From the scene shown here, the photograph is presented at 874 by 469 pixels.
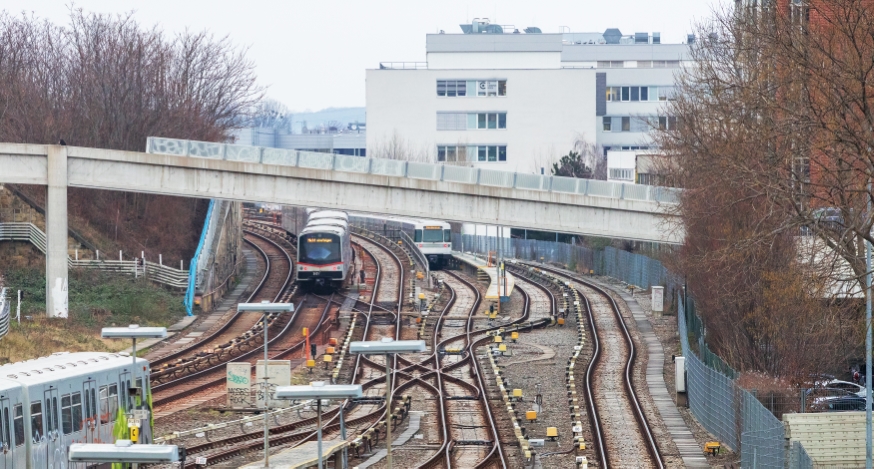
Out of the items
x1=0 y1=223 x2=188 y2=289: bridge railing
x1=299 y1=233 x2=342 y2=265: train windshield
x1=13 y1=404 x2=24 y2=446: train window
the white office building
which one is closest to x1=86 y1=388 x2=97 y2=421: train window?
x1=13 y1=404 x2=24 y2=446: train window

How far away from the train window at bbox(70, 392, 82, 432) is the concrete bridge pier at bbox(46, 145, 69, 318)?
22.3 m

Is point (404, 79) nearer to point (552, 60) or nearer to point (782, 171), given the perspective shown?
point (552, 60)

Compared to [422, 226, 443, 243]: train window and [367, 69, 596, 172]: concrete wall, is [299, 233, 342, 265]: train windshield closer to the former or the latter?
[422, 226, 443, 243]: train window

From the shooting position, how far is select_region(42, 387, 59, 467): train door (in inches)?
822

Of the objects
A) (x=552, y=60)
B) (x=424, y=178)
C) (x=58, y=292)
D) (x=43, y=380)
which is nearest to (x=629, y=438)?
(x=43, y=380)

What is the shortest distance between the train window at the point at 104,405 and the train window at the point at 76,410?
83 cm

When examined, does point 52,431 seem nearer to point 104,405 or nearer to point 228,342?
point 104,405

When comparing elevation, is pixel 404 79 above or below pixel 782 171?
above

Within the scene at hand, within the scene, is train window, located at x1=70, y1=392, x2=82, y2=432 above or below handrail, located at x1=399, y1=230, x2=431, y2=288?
below

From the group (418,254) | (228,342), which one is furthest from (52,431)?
(418,254)

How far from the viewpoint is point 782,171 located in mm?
28562

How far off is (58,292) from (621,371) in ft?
65.3

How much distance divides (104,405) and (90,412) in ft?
1.83

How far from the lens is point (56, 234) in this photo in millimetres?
43875
